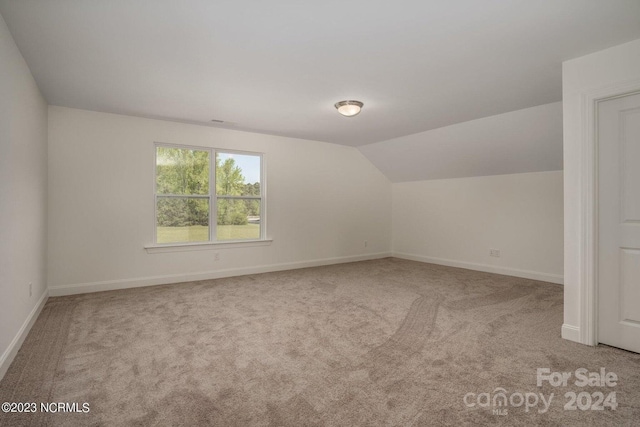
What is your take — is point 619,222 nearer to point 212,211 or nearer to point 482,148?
point 482,148

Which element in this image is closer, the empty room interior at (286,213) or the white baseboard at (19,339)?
the empty room interior at (286,213)

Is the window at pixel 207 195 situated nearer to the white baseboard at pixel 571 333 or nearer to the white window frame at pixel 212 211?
the white window frame at pixel 212 211

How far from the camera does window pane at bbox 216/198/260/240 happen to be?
5328mm

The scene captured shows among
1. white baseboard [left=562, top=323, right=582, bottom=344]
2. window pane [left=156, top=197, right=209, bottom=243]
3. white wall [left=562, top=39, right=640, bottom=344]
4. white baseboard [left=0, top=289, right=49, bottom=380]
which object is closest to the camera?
white baseboard [left=0, top=289, right=49, bottom=380]

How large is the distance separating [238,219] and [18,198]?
3033 millimetres

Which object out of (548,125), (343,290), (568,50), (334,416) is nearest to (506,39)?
(568,50)

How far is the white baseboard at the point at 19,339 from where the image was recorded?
87.0 inches

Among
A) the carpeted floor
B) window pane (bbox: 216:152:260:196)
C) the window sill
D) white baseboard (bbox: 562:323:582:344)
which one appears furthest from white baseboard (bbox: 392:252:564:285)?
window pane (bbox: 216:152:260:196)

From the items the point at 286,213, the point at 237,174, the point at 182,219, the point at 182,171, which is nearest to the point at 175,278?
the point at 182,219

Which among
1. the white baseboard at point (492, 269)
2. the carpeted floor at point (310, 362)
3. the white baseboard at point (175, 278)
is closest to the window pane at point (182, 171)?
the white baseboard at point (175, 278)

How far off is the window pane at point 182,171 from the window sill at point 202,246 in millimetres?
807

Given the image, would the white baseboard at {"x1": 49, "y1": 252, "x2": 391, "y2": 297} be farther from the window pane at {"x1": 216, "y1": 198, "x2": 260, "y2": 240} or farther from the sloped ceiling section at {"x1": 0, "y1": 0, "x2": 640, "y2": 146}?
the sloped ceiling section at {"x1": 0, "y1": 0, "x2": 640, "y2": 146}

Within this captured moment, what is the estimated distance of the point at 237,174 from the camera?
18.0 ft

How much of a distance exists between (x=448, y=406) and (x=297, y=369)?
0.99m
